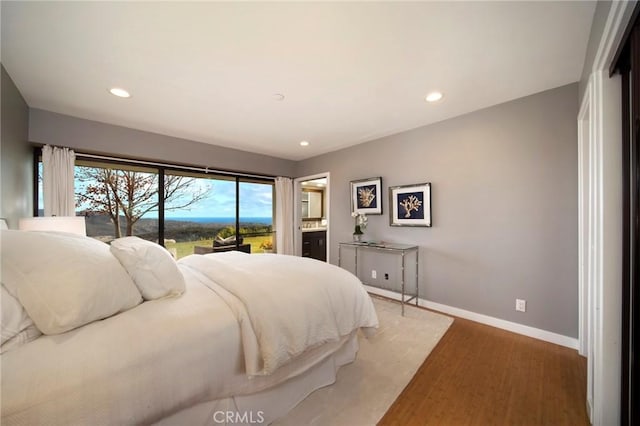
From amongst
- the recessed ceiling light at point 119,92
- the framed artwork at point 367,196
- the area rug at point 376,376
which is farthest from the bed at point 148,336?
the framed artwork at point 367,196

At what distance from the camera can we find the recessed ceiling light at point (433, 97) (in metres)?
2.31

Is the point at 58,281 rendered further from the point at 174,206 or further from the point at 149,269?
the point at 174,206

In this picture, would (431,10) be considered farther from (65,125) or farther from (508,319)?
(65,125)

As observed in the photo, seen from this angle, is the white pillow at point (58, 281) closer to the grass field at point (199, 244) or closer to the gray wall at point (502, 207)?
the grass field at point (199, 244)

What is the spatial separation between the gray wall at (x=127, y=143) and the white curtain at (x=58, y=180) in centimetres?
11

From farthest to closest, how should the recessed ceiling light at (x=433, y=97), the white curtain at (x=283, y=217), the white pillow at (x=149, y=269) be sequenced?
the white curtain at (x=283, y=217)
the recessed ceiling light at (x=433, y=97)
the white pillow at (x=149, y=269)

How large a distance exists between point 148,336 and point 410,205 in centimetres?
302

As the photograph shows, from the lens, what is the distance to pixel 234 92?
2.24 meters

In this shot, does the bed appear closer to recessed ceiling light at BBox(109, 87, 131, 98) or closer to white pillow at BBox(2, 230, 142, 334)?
white pillow at BBox(2, 230, 142, 334)

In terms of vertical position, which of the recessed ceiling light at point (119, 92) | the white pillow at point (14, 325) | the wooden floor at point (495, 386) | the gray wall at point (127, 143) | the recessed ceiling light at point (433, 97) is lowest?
the wooden floor at point (495, 386)

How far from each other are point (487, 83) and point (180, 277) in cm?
293

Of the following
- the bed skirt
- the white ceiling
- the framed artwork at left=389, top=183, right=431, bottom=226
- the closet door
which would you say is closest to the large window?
the white ceiling
